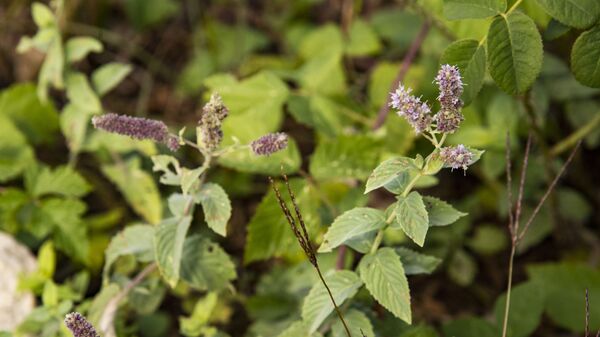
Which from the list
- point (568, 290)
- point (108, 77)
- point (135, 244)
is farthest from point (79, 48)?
point (568, 290)

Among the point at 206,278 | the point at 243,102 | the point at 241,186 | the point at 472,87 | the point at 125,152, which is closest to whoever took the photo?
the point at 472,87

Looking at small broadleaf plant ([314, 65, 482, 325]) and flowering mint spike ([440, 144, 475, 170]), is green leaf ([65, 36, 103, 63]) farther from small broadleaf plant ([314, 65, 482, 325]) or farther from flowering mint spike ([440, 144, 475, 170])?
flowering mint spike ([440, 144, 475, 170])

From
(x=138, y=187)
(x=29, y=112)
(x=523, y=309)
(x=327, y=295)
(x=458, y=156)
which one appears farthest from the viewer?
(x=29, y=112)

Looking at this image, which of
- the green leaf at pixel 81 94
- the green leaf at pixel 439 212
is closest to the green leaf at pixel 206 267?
the green leaf at pixel 439 212

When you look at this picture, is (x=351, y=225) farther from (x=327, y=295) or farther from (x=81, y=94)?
(x=81, y=94)

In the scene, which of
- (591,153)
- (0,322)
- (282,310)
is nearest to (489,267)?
(591,153)

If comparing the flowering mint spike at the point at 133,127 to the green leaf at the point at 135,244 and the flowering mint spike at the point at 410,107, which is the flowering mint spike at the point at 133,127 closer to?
the green leaf at the point at 135,244

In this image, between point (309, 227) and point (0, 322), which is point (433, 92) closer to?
point (309, 227)
